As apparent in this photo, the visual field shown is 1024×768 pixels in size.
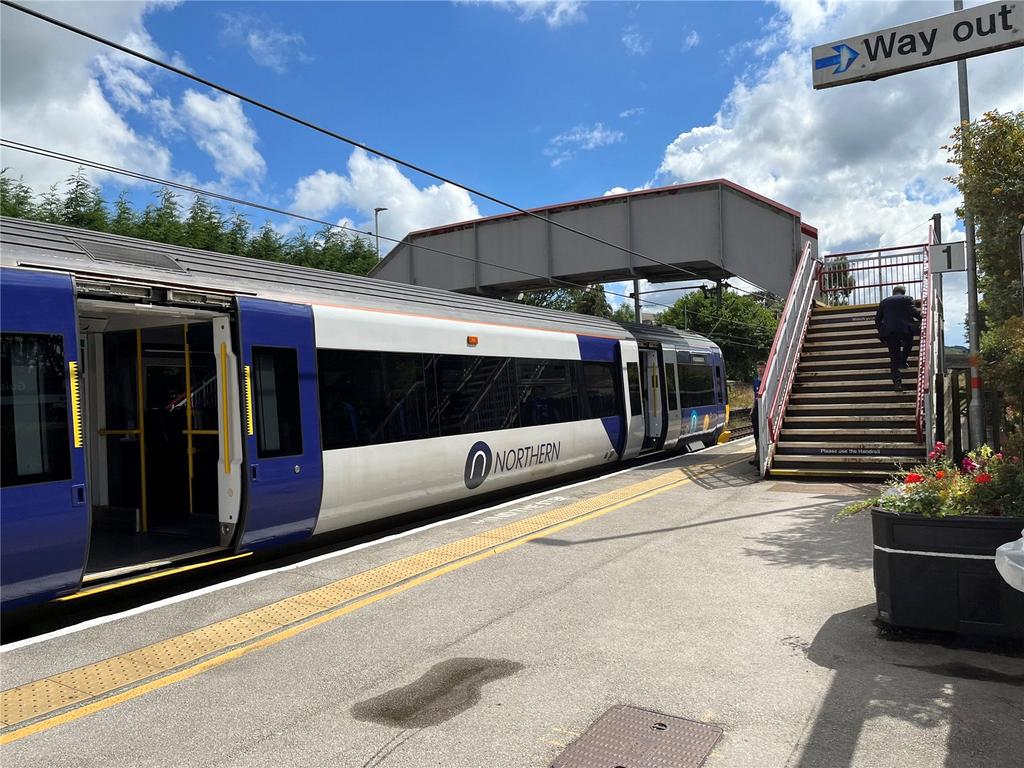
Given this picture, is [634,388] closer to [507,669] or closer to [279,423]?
[279,423]

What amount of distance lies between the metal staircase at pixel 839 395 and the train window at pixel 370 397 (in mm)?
6496

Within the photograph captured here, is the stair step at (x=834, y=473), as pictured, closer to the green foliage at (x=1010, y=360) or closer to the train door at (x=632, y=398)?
the train door at (x=632, y=398)

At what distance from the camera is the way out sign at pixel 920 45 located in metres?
7.01

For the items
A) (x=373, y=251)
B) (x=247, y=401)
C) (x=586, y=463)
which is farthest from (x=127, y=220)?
(x=247, y=401)

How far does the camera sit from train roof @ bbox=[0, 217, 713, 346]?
A: 5895 millimetres

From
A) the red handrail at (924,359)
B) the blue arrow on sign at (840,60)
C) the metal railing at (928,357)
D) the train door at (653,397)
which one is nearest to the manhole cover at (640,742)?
the blue arrow on sign at (840,60)

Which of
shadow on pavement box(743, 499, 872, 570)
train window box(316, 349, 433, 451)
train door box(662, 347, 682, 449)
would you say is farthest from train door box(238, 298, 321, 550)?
train door box(662, 347, 682, 449)

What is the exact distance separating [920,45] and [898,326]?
6732 millimetres

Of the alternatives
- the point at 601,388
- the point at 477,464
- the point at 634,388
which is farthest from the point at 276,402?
the point at 634,388

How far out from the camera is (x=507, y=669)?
4.76 meters

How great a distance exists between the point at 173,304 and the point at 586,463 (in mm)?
8563

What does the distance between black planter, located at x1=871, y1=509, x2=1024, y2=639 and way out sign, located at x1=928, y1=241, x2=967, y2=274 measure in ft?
27.0

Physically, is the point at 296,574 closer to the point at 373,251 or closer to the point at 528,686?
the point at 528,686

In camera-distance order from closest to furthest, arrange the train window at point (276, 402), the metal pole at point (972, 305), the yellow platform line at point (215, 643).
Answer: the yellow platform line at point (215, 643), the train window at point (276, 402), the metal pole at point (972, 305)
